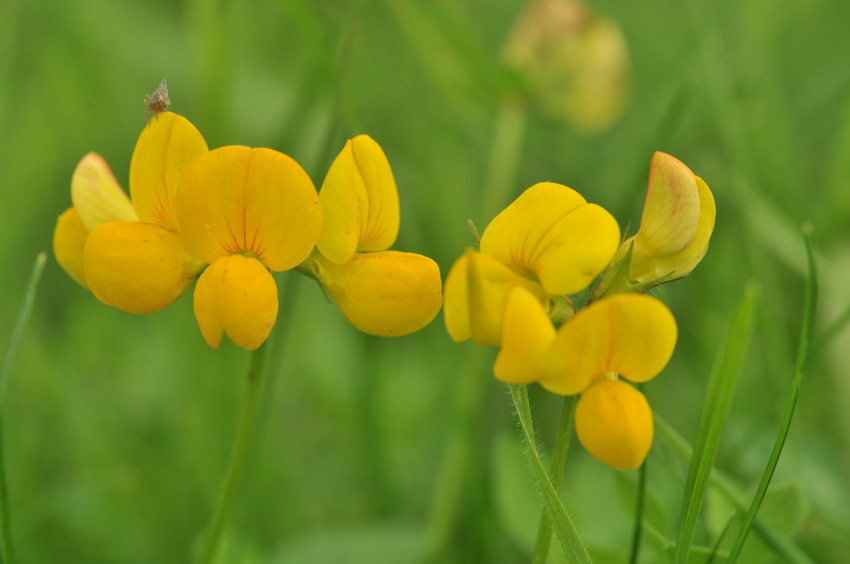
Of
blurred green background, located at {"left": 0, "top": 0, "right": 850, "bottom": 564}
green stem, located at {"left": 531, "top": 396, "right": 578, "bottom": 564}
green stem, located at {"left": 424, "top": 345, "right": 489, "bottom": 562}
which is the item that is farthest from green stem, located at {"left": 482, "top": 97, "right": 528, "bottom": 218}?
green stem, located at {"left": 531, "top": 396, "right": 578, "bottom": 564}

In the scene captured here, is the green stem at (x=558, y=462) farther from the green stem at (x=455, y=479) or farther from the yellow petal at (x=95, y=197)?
the green stem at (x=455, y=479)

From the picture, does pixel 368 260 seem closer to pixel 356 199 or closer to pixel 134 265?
pixel 356 199

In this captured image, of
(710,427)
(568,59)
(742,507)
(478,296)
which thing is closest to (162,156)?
(478,296)

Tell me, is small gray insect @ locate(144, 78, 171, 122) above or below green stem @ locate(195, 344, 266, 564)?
above

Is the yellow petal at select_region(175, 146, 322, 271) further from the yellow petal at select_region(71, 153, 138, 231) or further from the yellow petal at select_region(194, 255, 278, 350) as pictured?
the yellow petal at select_region(71, 153, 138, 231)

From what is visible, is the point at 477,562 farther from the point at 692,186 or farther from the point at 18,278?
the point at 18,278

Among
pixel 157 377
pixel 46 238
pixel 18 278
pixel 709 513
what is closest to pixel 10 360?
pixel 709 513
